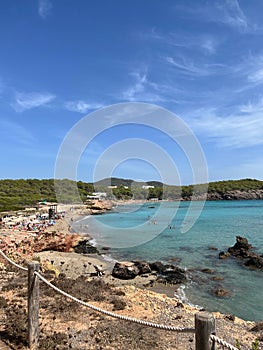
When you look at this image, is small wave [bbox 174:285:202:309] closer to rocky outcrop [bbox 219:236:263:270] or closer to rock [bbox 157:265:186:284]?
rock [bbox 157:265:186:284]

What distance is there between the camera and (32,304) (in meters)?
4.62

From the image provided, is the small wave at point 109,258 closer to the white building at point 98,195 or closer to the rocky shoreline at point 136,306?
the rocky shoreline at point 136,306

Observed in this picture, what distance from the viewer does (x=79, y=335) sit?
222 inches

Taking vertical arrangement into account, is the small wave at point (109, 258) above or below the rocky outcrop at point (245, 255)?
below

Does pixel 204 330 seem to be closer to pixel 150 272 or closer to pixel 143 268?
pixel 143 268

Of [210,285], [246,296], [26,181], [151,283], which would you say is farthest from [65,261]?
[26,181]

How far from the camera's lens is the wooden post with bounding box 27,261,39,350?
15.1 feet

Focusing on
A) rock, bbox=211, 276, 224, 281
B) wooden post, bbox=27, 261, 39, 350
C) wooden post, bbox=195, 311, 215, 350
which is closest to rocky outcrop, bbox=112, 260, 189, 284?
rock, bbox=211, 276, 224, 281

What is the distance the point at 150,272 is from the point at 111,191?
10741 cm

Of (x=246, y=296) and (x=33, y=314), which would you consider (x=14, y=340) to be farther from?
(x=246, y=296)

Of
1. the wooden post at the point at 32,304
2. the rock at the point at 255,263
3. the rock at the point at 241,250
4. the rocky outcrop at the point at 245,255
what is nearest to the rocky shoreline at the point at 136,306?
the wooden post at the point at 32,304

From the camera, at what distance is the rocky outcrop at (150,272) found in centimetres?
1468

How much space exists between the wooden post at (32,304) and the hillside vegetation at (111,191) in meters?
59.7

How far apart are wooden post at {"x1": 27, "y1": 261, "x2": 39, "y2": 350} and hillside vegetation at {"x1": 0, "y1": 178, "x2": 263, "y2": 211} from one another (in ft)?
196
